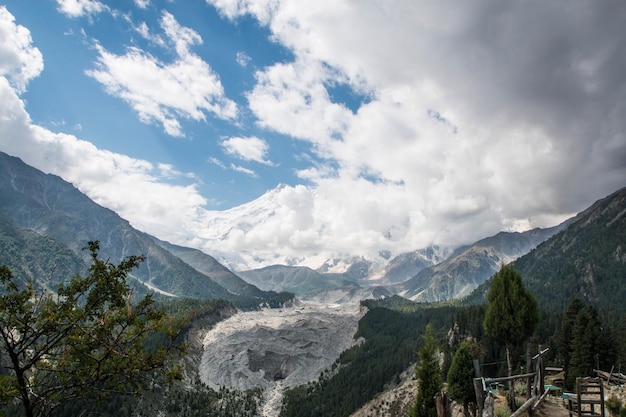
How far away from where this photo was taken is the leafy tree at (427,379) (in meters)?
30.0

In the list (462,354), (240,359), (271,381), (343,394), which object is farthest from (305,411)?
(462,354)

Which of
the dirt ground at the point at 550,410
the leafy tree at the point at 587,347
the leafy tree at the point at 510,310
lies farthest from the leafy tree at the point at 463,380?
the leafy tree at the point at 587,347

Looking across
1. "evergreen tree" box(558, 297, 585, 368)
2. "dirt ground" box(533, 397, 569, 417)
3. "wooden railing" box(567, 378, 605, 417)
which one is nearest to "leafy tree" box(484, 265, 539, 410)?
"dirt ground" box(533, 397, 569, 417)

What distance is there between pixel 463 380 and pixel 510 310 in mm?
11567

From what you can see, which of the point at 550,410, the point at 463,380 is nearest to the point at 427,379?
the point at 550,410

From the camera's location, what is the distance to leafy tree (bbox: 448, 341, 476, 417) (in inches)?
1556

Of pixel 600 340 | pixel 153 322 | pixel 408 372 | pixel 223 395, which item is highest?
pixel 600 340

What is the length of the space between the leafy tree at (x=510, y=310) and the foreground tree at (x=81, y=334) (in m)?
29.8

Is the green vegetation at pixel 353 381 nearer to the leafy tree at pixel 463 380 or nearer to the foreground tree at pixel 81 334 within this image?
the leafy tree at pixel 463 380

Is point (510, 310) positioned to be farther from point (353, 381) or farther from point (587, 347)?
point (353, 381)

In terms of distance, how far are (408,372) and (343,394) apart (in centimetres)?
2601

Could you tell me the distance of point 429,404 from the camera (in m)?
30.0

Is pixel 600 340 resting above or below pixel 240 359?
above

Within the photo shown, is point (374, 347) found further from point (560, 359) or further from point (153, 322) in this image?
point (153, 322)
